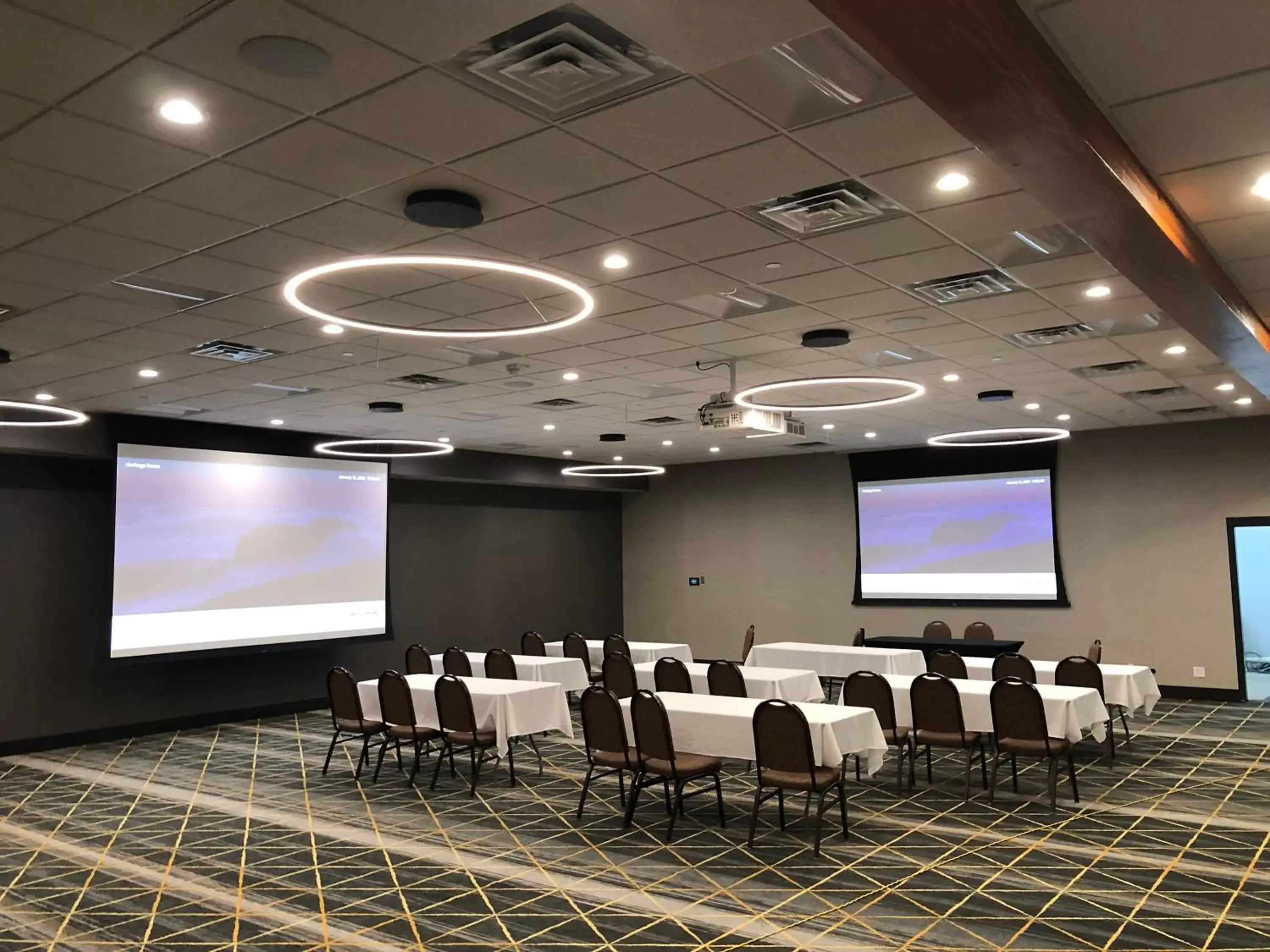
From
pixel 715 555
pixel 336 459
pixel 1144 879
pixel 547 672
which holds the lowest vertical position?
pixel 1144 879

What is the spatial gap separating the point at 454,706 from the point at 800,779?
340cm

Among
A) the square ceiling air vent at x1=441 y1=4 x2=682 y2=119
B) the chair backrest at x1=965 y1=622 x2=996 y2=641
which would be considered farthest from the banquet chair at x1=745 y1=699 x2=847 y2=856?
the chair backrest at x1=965 y1=622 x2=996 y2=641

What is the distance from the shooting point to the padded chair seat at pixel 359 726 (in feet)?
29.3

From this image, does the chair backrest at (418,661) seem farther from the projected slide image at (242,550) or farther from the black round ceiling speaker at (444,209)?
the black round ceiling speaker at (444,209)

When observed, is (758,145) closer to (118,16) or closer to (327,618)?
(118,16)

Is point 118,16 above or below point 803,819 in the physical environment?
above

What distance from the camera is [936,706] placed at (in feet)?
26.1

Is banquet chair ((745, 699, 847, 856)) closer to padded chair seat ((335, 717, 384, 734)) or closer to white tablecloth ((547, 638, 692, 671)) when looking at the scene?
padded chair seat ((335, 717, 384, 734))

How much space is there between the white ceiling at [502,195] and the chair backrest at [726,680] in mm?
2854

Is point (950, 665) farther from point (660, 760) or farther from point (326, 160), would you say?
point (326, 160)

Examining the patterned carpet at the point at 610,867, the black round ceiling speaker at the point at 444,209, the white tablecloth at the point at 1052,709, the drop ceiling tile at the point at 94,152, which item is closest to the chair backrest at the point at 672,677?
the patterned carpet at the point at 610,867

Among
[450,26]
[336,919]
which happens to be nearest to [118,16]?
[450,26]

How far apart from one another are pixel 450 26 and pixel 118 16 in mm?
1022

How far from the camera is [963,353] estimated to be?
8.42m
